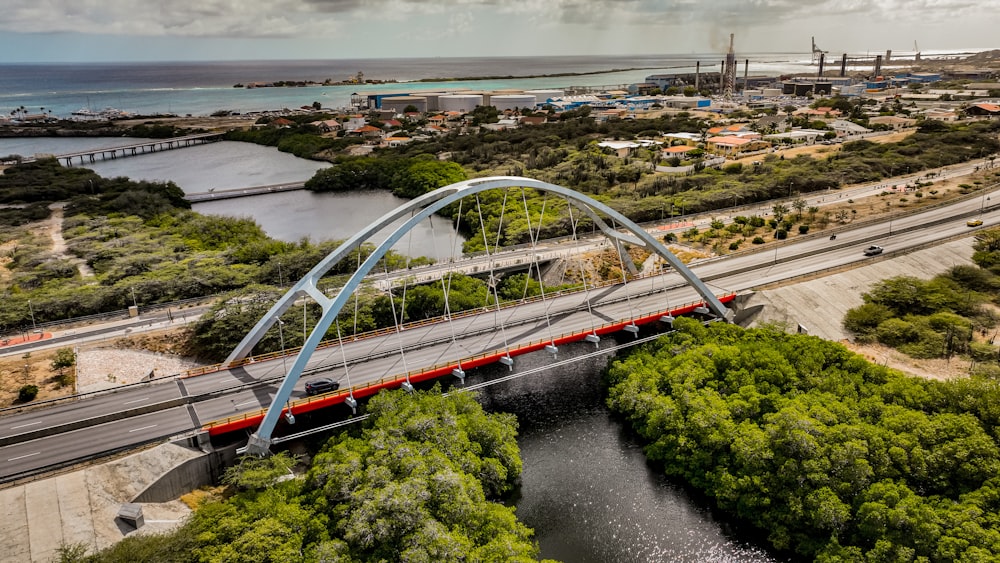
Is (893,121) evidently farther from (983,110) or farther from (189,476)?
(189,476)

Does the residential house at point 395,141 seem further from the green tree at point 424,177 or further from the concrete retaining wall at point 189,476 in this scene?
the concrete retaining wall at point 189,476

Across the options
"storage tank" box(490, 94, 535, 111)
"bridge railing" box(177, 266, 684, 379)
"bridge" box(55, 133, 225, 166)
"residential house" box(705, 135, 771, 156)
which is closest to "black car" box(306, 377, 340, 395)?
"bridge railing" box(177, 266, 684, 379)

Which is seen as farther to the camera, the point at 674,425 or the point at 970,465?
the point at 674,425

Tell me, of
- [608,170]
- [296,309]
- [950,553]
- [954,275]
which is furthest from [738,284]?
[608,170]

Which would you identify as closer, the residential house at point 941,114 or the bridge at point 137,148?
the residential house at point 941,114

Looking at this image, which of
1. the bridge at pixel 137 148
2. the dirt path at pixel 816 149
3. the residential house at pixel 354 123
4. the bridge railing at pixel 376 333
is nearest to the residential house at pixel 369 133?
the residential house at pixel 354 123

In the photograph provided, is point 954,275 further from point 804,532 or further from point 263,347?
point 263,347
